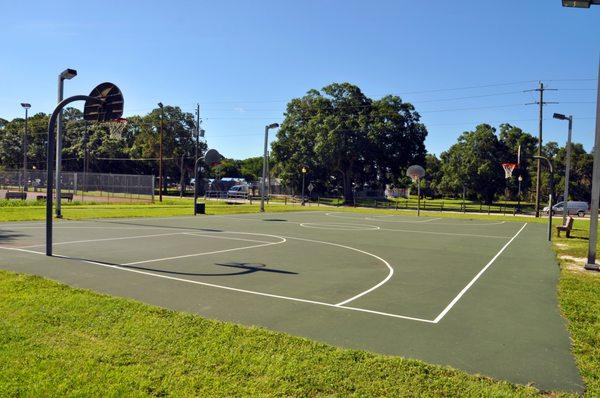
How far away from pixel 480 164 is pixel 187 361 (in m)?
64.7

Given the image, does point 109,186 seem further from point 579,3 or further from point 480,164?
point 480,164

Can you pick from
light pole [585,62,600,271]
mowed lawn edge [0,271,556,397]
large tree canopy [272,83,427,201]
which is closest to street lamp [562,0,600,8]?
light pole [585,62,600,271]

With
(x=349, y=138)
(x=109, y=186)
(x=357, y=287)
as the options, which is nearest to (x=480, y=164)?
(x=349, y=138)

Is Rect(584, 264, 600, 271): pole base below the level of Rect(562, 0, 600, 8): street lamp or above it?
below

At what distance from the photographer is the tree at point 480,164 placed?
6348cm

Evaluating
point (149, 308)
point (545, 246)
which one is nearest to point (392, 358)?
point (149, 308)

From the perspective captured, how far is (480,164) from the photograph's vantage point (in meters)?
63.7

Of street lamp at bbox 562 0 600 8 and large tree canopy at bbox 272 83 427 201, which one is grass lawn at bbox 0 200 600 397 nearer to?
street lamp at bbox 562 0 600 8

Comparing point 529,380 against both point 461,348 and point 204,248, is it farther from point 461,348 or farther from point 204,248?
point 204,248

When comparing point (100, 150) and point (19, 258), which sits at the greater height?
point (100, 150)

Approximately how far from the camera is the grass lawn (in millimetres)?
4199

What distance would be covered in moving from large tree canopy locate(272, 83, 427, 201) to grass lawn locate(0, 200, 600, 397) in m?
50.2

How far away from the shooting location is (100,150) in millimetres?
→ 75875

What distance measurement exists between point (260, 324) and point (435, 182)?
8966cm
